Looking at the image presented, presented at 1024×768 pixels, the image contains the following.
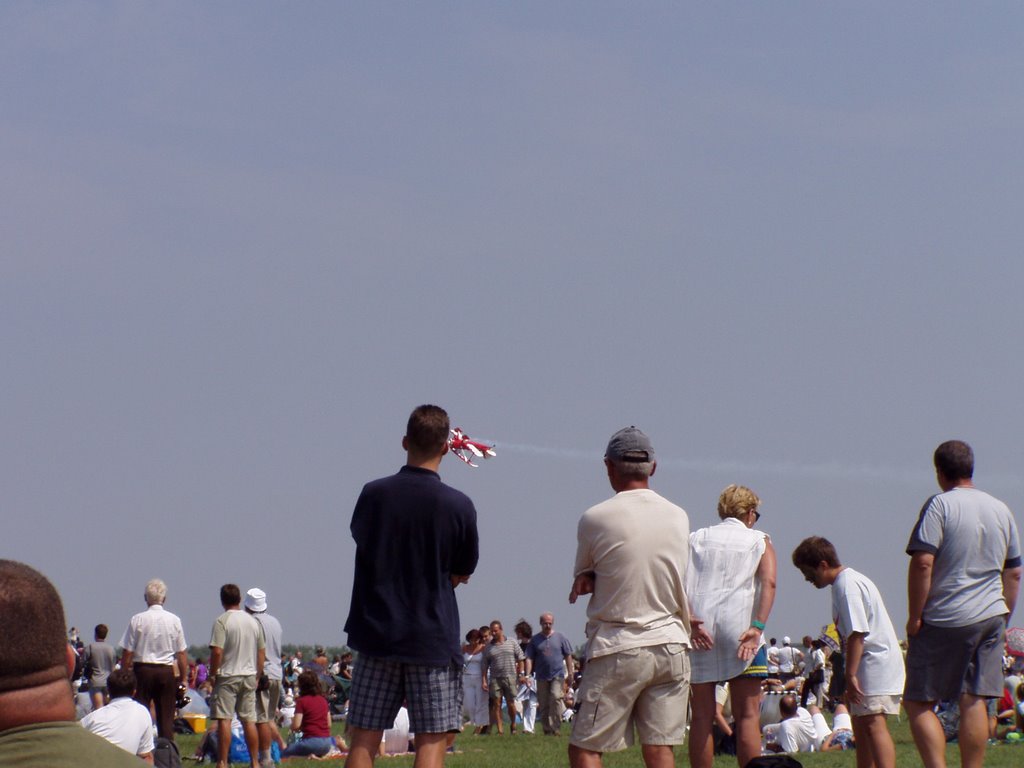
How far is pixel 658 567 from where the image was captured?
6445 millimetres

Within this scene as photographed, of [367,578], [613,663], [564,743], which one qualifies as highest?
[367,578]

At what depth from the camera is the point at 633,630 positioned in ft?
21.0

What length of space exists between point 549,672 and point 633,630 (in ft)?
52.1

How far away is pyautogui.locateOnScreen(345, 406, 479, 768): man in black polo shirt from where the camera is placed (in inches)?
247

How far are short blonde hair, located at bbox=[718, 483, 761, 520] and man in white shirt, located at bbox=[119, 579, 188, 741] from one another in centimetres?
747

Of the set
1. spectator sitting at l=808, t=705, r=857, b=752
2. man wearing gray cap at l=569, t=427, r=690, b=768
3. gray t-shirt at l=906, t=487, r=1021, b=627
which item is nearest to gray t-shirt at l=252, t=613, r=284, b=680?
spectator sitting at l=808, t=705, r=857, b=752

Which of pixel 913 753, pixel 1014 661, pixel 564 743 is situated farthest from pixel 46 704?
pixel 1014 661

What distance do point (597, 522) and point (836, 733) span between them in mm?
12542

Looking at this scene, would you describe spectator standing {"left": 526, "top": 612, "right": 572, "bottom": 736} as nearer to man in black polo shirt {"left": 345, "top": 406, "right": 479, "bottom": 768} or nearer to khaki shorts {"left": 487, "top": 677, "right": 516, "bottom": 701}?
khaki shorts {"left": 487, "top": 677, "right": 516, "bottom": 701}

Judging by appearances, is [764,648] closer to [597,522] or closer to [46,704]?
[597,522]

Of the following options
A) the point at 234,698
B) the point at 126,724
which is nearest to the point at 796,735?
the point at 234,698

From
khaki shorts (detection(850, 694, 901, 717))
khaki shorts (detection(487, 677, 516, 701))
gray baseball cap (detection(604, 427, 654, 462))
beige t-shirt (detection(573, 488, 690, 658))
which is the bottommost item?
khaki shorts (detection(487, 677, 516, 701))

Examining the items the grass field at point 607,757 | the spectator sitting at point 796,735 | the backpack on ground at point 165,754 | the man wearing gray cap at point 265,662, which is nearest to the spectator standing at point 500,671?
the grass field at point 607,757

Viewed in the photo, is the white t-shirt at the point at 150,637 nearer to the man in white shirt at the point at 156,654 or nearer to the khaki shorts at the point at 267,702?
the man in white shirt at the point at 156,654
